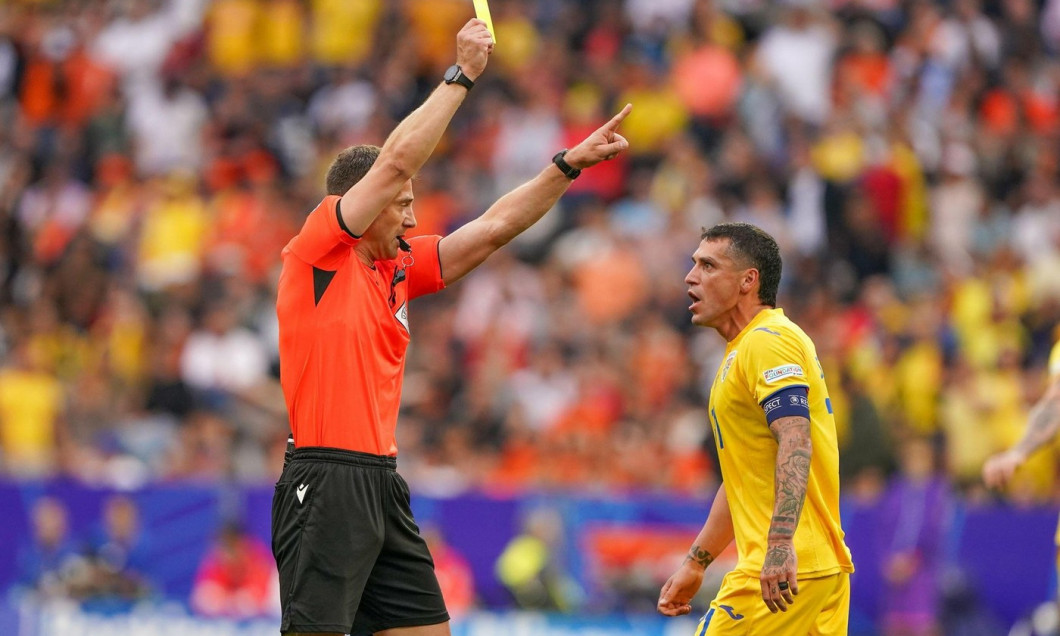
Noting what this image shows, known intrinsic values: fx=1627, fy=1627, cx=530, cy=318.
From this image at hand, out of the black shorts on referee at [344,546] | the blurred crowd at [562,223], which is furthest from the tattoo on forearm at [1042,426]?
the blurred crowd at [562,223]

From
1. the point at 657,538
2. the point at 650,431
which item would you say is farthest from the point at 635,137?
the point at 657,538

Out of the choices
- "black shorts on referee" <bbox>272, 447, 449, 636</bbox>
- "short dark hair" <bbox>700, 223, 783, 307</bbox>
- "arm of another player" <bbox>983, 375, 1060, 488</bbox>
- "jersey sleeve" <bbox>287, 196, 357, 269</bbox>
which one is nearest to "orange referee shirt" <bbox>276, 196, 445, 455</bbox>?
"jersey sleeve" <bbox>287, 196, 357, 269</bbox>

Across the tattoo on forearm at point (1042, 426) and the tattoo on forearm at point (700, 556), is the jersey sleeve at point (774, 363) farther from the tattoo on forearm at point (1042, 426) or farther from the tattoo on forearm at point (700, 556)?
the tattoo on forearm at point (1042, 426)

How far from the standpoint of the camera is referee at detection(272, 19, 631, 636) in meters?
6.97

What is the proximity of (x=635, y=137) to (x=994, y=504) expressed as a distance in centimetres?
682

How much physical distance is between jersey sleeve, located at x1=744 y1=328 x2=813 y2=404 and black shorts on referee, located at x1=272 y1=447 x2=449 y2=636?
167 centimetres

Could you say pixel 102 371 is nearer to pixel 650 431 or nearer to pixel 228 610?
pixel 228 610

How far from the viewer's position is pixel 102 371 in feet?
57.5

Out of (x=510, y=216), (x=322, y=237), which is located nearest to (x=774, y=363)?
(x=510, y=216)

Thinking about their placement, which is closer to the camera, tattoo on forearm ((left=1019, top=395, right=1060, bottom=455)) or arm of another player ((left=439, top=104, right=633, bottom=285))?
arm of another player ((left=439, top=104, right=633, bottom=285))

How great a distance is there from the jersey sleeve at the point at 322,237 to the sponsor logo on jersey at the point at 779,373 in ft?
6.05

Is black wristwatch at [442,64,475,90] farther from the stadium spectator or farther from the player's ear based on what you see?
the stadium spectator

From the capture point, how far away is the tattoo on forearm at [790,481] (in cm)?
662

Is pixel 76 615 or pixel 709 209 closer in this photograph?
pixel 76 615
